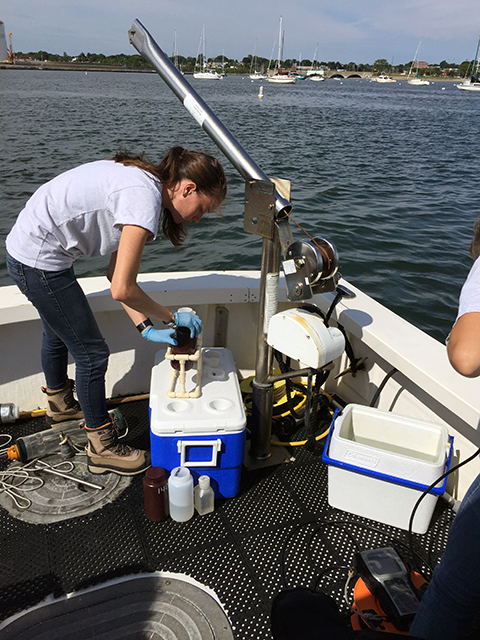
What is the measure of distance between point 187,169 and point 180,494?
1257mm

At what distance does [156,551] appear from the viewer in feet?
5.93

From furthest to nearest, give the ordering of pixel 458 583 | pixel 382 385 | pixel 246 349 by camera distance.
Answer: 1. pixel 246 349
2. pixel 382 385
3. pixel 458 583

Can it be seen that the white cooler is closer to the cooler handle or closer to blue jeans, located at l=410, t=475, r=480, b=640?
the cooler handle

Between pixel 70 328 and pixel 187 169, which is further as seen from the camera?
pixel 70 328

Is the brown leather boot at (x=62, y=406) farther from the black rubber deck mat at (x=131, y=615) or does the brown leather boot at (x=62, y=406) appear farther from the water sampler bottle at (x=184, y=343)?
the black rubber deck mat at (x=131, y=615)

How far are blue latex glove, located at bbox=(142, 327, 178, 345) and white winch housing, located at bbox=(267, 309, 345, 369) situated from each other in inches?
16.0

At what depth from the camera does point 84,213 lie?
169cm

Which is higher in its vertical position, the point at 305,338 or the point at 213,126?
the point at 213,126

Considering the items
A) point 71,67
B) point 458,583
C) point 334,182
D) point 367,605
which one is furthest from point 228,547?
point 71,67

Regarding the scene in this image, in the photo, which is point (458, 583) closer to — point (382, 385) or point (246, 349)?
point (382, 385)

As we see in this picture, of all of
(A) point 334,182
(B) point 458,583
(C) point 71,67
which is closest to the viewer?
(B) point 458,583

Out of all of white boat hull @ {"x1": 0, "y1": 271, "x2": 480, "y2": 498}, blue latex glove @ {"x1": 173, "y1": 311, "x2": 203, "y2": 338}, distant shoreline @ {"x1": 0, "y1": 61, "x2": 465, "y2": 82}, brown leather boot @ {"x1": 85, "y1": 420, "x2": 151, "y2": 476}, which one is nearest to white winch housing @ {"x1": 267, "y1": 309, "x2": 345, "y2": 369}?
blue latex glove @ {"x1": 173, "y1": 311, "x2": 203, "y2": 338}

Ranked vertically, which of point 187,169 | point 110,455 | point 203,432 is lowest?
point 110,455

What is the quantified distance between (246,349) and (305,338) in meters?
1.07
